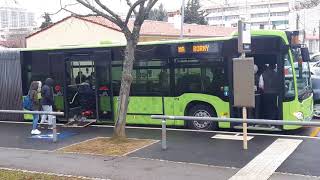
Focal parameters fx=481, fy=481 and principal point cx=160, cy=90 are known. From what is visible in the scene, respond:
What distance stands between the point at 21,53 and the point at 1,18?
181cm

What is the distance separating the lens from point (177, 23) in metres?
39.8

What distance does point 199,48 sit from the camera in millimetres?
13820

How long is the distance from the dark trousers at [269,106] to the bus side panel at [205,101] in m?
1.01

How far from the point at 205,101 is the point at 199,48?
153 cm

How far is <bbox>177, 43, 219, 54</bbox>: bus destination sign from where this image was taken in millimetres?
13570

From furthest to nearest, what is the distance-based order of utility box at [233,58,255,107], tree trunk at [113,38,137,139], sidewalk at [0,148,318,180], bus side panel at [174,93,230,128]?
bus side panel at [174,93,230,128] → tree trunk at [113,38,137,139] → utility box at [233,58,255,107] → sidewalk at [0,148,318,180]

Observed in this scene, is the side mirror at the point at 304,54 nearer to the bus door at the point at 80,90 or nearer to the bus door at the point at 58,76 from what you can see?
the bus door at the point at 80,90

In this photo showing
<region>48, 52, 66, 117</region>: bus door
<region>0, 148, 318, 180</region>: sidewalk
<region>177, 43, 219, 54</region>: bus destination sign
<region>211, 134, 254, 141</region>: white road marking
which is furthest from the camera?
<region>48, 52, 66, 117</region>: bus door

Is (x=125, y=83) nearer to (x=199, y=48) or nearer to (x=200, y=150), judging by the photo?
(x=200, y=150)

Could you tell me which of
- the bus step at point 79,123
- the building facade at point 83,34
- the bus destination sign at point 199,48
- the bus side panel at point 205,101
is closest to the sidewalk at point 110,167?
the bus side panel at point 205,101

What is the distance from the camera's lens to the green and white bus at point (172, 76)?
12.7m

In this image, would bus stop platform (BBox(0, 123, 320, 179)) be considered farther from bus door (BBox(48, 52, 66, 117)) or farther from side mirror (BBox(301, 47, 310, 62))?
side mirror (BBox(301, 47, 310, 62))

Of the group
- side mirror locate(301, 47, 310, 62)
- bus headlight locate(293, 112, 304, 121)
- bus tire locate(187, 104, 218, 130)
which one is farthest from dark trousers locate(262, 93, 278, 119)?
side mirror locate(301, 47, 310, 62)

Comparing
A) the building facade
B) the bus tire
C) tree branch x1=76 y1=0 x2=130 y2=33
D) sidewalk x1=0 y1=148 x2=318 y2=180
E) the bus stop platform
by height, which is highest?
the building facade
